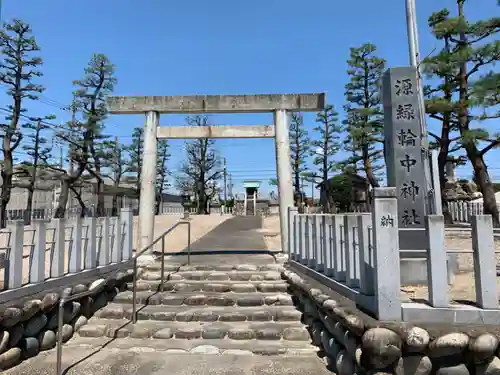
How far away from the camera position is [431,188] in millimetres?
6730

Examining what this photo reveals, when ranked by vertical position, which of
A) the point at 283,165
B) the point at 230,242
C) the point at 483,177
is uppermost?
the point at 483,177

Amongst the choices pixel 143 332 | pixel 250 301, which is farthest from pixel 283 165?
pixel 143 332

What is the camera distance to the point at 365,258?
4.07 m

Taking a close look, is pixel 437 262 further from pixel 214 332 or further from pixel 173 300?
pixel 173 300

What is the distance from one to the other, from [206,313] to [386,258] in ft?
10.5

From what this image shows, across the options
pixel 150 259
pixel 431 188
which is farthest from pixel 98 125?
pixel 431 188

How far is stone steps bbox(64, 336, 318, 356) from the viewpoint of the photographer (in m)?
4.79

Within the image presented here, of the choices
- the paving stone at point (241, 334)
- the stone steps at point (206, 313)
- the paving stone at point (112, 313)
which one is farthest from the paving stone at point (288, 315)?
the paving stone at point (112, 313)

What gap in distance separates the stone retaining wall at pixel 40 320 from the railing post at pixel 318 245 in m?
3.46

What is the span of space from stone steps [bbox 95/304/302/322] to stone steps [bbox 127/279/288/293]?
0.58 m

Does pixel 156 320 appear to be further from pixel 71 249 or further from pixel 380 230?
pixel 380 230

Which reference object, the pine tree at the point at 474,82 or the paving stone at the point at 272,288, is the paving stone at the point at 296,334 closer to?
the paving stone at the point at 272,288

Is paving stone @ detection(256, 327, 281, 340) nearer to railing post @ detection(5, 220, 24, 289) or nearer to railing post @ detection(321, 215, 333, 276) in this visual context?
railing post @ detection(321, 215, 333, 276)

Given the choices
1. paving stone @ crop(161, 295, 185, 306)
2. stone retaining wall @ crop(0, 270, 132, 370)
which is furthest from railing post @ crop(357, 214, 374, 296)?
stone retaining wall @ crop(0, 270, 132, 370)
